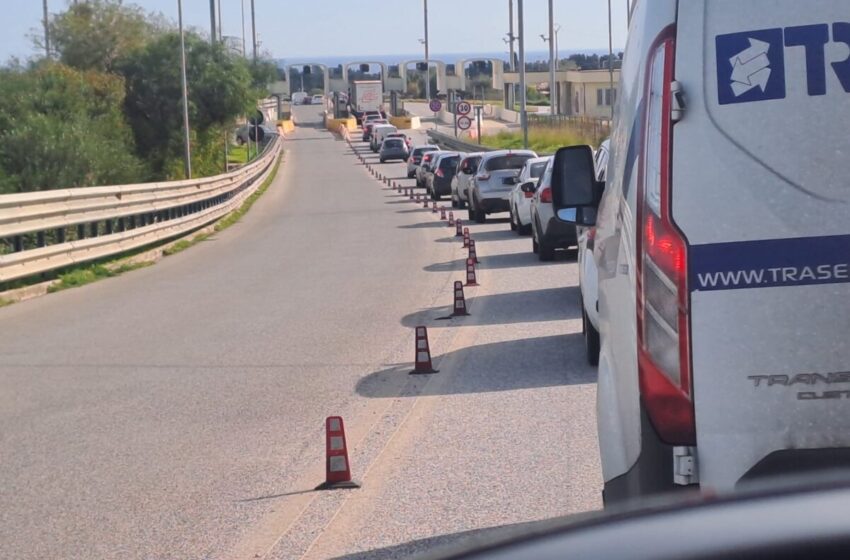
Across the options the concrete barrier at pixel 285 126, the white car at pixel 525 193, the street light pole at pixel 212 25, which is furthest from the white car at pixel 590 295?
the concrete barrier at pixel 285 126

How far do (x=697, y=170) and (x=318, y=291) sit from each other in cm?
1396

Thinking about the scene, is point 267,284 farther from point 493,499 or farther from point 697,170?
point 697,170

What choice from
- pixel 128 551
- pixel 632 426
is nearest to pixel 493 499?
pixel 128 551

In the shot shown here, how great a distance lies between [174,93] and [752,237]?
45569 millimetres

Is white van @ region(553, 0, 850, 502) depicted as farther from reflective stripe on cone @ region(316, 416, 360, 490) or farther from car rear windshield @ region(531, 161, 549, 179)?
car rear windshield @ region(531, 161, 549, 179)

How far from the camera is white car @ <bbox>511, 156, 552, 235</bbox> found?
2455 centimetres

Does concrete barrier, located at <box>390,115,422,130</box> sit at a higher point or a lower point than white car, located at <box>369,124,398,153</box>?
higher

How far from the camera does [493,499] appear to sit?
270 inches

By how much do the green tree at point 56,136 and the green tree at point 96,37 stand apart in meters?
10.1

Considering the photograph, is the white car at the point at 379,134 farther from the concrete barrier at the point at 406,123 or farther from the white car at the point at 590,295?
the white car at the point at 590,295

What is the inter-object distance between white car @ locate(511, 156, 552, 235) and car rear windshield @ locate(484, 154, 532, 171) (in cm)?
399

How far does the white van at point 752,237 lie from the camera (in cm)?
391

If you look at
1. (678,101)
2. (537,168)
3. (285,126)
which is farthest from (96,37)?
(285,126)

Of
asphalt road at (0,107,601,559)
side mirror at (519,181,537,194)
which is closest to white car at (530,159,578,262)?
asphalt road at (0,107,601,559)
